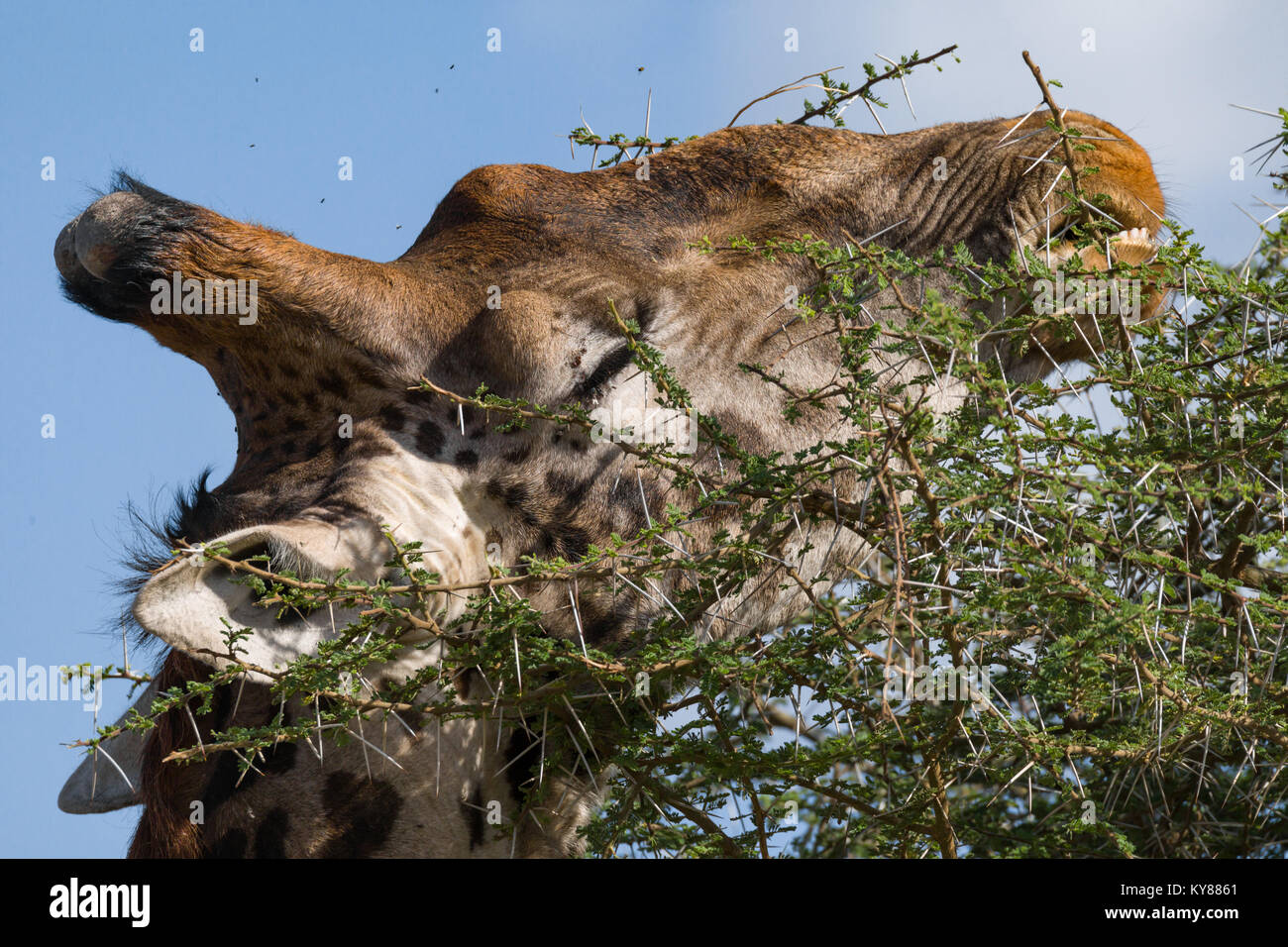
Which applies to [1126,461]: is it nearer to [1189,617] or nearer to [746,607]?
[1189,617]

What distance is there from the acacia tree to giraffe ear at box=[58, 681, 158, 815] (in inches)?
26.3

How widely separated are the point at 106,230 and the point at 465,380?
3.47ft

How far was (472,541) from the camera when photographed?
3.40 metres

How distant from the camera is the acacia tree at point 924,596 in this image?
276cm

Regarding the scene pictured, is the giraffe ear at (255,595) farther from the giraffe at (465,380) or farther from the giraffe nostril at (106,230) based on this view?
the giraffe nostril at (106,230)

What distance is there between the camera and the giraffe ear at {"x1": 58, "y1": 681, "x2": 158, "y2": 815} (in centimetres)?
387

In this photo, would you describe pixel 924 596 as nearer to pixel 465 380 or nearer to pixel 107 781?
pixel 465 380

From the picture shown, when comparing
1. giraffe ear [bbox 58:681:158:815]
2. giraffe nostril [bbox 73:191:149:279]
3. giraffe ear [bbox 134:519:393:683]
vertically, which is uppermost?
giraffe nostril [bbox 73:191:149:279]

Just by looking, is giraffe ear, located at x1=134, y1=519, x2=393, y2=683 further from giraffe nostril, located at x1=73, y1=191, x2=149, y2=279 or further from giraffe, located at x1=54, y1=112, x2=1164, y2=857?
giraffe nostril, located at x1=73, y1=191, x2=149, y2=279

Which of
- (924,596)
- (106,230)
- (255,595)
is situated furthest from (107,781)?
(924,596)

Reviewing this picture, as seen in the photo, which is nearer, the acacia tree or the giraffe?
the acacia tree

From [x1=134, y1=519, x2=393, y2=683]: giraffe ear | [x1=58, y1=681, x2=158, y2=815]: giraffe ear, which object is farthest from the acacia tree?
[x1=58, y1=681, x2=158, y2=815]: giraffe ear
